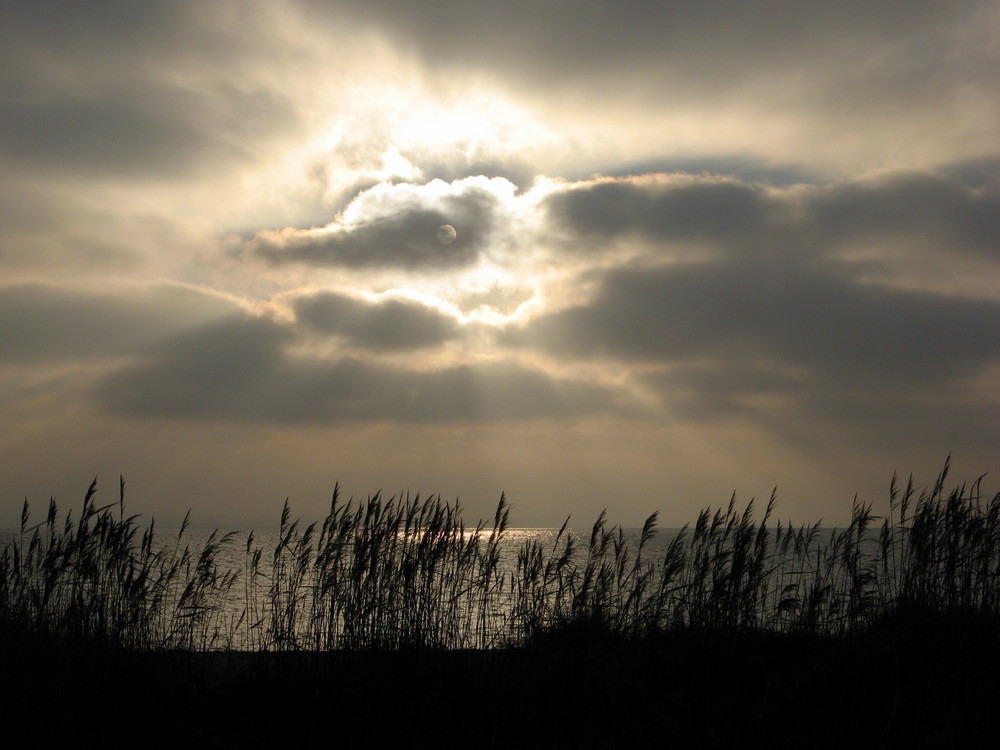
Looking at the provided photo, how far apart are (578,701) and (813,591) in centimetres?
397

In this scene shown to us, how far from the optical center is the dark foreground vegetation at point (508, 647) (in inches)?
258

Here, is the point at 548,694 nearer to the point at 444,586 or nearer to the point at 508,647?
the point at 508,647

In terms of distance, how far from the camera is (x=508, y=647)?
8.22m

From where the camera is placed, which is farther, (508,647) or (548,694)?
(508,647)

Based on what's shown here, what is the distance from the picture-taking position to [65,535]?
357 inches

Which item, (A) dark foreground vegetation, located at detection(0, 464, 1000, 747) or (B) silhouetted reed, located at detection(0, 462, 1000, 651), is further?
(B) silhouetted reed, located at detection(0, 462, 1000, 651)

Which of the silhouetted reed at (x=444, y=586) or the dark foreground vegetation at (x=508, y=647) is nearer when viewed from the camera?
the dark foreground vegetation at (x=508, y=647)

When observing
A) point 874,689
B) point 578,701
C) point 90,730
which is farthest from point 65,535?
point 874,689

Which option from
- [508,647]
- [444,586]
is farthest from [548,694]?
[444,586]

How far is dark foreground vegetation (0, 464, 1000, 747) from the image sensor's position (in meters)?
6.56

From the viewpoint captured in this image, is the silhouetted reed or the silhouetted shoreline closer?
the silhouetted shoreline

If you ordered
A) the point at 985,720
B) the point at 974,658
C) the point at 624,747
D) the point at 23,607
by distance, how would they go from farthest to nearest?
1. the point at 23,607
2. the point at 974,658
3. the point at 985,720
4. the point at 624,747

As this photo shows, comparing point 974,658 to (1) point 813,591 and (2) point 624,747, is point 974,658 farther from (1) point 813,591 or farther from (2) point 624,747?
(2) point 624,747

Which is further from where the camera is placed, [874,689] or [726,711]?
[874,689]
